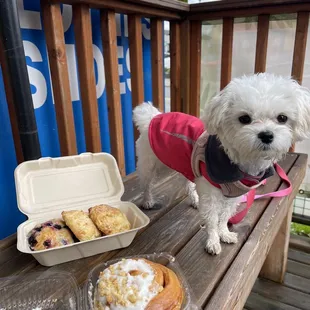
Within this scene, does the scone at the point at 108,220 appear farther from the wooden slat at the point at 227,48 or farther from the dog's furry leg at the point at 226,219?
the wooden slat at the point at 227,48

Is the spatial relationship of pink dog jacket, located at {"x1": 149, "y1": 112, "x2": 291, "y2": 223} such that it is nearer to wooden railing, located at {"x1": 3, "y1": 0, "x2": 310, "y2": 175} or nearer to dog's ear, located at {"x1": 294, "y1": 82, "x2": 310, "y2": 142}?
dog's ear, located at {"x1": 294, "y1": 82, "x2": 310, "y2": 142}

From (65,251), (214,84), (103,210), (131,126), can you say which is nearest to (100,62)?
(131,126)

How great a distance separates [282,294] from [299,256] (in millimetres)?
373

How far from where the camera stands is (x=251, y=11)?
1.64m

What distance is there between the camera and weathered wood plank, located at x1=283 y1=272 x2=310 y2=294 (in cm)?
171

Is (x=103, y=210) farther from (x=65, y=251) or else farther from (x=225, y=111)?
(x=225, y=111)

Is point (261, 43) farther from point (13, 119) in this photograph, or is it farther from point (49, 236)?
point (49, 236)

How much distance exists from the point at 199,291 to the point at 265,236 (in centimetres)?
41

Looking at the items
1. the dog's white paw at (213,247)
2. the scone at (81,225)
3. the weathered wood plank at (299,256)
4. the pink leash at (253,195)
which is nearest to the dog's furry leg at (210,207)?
the dog's white paw at (213,247)

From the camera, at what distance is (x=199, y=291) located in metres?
0.79

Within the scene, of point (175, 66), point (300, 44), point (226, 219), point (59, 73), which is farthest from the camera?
point (175, 66)

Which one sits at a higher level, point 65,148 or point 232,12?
point 232,12

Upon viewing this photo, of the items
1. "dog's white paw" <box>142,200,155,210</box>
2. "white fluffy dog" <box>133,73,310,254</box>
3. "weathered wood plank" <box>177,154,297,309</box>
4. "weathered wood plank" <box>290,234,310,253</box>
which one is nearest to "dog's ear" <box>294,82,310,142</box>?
"white fluffy dog" <box>133,73,310,254</box>

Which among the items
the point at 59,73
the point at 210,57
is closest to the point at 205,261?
the point at 59,73
